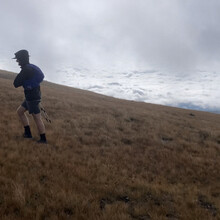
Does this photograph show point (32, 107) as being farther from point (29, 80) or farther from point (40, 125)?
point (29, 80)

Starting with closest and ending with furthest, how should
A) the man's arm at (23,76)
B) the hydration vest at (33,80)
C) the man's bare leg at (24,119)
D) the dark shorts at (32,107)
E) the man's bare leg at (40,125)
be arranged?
1. the man's arm at (23,76)
2. the hydration vest at (33,80)
3. the dark shorts at (32,107)
4. the man's bare leg at (40,125)
5. the man's bare leg at (24,119)

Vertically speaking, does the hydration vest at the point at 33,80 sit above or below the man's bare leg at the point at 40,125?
above

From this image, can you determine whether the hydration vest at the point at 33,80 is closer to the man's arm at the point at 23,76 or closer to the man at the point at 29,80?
the man at the point at 29,80

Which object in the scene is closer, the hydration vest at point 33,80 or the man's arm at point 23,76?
the man's arm at point 23,76

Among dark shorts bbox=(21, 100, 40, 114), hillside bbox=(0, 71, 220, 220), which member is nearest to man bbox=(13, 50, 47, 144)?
dark shorts bbox=(21, 100, 40, 114)

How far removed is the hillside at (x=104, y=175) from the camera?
472 cm

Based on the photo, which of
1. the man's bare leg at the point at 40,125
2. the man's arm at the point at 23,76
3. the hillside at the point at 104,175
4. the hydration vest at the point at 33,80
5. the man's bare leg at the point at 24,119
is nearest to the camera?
the hillside at the point at 104,175

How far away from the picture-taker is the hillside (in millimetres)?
4723

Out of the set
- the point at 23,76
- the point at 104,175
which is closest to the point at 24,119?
the point at 23,76

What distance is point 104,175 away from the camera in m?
6.43

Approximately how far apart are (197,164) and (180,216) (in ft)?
12.5

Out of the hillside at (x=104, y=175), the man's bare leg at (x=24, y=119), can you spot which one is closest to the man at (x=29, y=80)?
the man's bare leg at (x=24, y=119)

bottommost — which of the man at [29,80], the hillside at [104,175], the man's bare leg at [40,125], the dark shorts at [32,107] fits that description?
the hillside at [104,175]

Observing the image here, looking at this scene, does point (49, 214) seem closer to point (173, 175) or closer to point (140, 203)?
point (140, 203)
